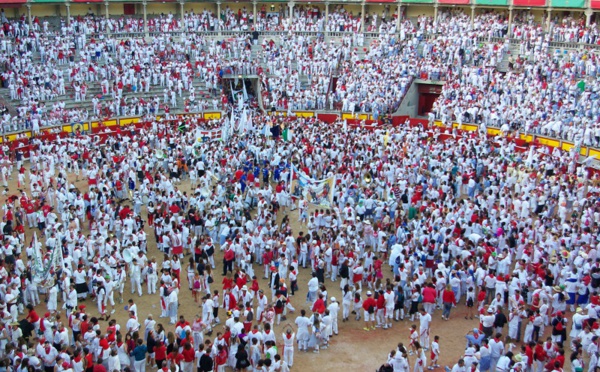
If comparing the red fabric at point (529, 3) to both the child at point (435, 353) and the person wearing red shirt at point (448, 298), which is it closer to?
the person wearing red shirt at point (448, 298)

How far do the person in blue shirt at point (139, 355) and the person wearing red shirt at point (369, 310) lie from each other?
6.44m

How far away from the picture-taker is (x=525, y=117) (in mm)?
38000

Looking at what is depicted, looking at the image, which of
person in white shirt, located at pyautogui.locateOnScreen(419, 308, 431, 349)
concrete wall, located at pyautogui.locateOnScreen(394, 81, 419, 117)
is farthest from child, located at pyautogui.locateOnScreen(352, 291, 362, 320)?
concrete wall, located at pyautogui.locateOnScreen(394, 81, 419, 117)

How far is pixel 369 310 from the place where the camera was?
1966 cm

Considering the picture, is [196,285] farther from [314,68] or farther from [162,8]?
[162,8]

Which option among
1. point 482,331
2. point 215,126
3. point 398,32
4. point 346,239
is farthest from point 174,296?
point 398,32

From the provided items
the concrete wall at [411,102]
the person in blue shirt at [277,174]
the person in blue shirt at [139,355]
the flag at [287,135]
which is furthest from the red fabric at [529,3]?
the person in blue shirt at [139,355]

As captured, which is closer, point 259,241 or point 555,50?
point 259,241

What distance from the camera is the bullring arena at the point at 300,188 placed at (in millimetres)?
18438

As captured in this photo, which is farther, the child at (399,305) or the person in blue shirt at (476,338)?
the child at (399,305)

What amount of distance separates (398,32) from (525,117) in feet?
60.3

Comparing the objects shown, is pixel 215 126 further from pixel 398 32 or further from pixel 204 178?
pixel 398 32

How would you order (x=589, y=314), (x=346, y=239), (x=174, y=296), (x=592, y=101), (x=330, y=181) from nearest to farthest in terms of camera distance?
1. (x=589, y=314)
2. (x=174, y=296)
3. (x=346, y=239)
4. (x=330, y=181)
5. (x=592, y=101)

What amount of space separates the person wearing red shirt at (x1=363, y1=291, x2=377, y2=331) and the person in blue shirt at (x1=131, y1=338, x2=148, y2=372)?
644 cm
